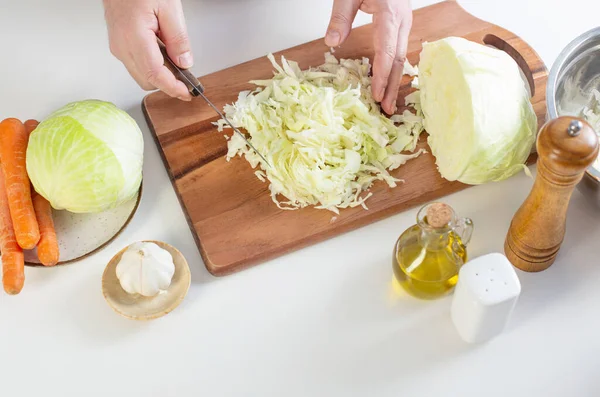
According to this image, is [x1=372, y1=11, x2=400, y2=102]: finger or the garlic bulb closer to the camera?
the garlic bulb

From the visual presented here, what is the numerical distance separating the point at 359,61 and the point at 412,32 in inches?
9.1

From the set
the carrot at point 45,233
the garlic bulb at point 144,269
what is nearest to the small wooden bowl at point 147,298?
the garlic bulb at point 144,269

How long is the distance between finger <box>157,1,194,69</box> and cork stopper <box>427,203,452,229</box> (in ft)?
2.66

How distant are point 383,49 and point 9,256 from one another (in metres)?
1.11

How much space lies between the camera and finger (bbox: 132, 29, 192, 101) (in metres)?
1.61

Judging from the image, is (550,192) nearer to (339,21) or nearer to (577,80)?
(577,80)

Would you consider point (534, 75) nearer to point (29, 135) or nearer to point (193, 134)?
point (193, 134)

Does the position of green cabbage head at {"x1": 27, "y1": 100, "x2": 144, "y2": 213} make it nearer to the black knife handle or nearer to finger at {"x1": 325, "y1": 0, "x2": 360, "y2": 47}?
the black knife handle

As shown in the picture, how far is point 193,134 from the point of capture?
1.78m

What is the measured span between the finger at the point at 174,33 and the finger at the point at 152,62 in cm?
5

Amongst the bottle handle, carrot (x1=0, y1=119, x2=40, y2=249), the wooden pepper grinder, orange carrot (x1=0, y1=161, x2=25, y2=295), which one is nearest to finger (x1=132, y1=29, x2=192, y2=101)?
carrot (x1=0, y1=119, x2=40, y2=249)

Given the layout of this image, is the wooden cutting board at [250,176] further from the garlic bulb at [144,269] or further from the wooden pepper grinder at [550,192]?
the wooden pepper grinder at [550,192]

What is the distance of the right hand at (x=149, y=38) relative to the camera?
1619 mm

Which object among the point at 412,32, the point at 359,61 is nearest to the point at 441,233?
the point at 359,61
